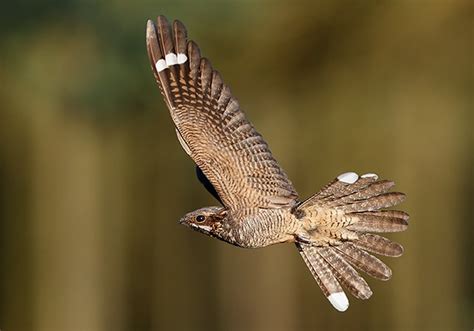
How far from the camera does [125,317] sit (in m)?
18.1

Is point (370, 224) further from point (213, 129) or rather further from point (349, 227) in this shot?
point (213, 129)

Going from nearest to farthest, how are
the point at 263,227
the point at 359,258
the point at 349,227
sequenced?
the point at 263,227 < the point at 349,227 < the point at 359,258

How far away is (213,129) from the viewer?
5.62 m

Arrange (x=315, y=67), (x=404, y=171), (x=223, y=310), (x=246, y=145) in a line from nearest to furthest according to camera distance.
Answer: (x=246, y=145)
(x=404, y=171)
(x=223, y=310)
(x=315, y=67)

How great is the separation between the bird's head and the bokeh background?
1001 cm

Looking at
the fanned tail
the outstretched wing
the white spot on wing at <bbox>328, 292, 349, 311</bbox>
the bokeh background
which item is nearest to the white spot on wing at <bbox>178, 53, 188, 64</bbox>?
the outstretched wing

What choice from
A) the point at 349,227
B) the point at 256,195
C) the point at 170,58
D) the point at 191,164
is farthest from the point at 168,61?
the point at 191,164

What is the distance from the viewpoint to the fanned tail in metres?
5.46

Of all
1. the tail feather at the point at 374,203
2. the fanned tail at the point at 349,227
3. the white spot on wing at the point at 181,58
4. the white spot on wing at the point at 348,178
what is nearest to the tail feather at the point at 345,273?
the fanned tail at the point at 349,227

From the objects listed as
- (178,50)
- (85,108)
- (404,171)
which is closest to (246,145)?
(178,50)

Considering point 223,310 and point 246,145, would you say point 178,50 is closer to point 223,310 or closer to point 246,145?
point 246,145

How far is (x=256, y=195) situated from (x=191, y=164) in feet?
44.1

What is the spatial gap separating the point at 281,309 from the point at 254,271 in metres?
0.81

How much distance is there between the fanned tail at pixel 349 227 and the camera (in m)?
5.46
